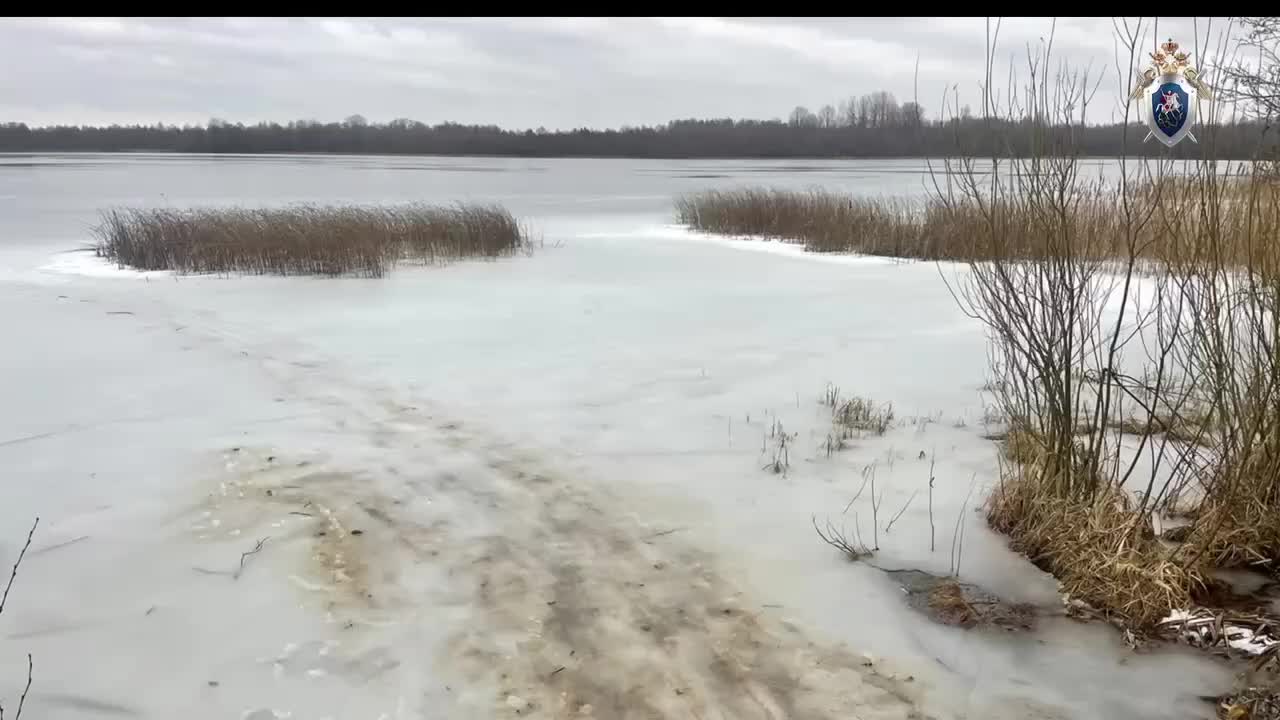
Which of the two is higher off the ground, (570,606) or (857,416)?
(857,416)

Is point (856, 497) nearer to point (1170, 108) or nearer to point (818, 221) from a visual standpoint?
point (1170, 108)

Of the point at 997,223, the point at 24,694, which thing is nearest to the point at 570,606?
the point at 24,694

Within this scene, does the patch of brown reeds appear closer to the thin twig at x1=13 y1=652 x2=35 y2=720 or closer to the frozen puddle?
the frozen puddle

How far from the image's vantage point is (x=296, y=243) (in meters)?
12.8

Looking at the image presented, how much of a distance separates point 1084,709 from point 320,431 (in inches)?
172

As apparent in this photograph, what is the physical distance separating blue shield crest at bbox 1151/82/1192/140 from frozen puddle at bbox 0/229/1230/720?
1930 millimetres

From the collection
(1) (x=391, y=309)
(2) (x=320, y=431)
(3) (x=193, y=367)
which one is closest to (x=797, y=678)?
(2) (x=320, y=431)

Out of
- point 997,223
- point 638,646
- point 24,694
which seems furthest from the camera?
point 997,223

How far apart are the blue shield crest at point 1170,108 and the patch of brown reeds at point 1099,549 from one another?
60.6 inches

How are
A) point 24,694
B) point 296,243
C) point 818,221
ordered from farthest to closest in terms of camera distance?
1. point 818,221
2. point 296,243
3. point 24,694

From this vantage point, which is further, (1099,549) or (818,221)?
(818,221)

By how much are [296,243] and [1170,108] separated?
11813mm

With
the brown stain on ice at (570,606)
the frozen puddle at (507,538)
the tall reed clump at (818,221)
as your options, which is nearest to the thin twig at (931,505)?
the frozen puddle at (507,538)

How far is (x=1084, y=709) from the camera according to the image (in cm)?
262
